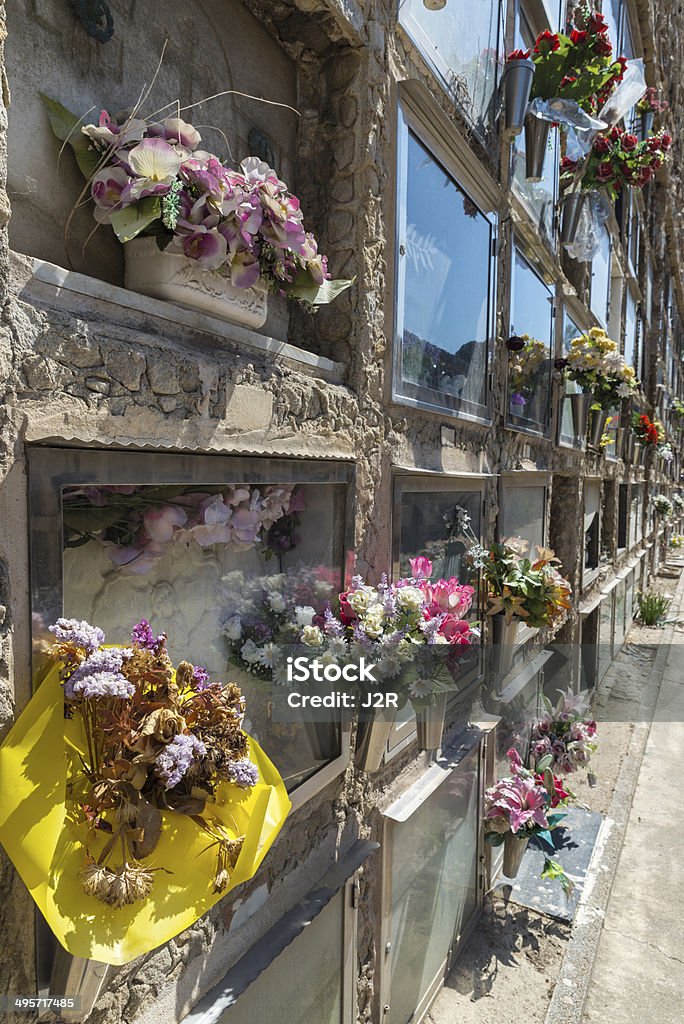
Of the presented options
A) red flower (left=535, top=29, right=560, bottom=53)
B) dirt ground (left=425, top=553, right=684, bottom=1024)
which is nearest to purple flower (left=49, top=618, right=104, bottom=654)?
dirt ground (left=425, top=553, right=684, bottom=1024)

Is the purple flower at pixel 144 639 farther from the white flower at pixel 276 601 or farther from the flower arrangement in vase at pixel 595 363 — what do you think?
the flower arrangement in vase at pixel 595 363

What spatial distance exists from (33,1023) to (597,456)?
6666mm

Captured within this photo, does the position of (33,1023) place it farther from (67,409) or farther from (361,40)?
(361,40)

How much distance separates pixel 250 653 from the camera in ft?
5.98

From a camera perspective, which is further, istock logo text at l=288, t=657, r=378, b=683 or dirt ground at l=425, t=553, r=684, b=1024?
dirt ground at l=425, t=553, r=684, b=1024

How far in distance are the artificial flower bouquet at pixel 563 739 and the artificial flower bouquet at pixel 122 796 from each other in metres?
3.74

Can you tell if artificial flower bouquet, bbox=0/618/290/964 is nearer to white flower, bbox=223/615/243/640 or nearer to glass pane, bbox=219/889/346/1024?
white flower, bbox=223/615/243/640

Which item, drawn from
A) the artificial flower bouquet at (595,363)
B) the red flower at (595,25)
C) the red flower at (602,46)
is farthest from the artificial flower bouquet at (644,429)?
the red flower at (595,25)

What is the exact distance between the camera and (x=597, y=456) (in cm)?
678

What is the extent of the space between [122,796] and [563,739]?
165 inches

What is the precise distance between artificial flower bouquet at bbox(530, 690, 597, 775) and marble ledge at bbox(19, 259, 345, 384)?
3.68m

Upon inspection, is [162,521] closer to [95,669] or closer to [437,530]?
[95,669]

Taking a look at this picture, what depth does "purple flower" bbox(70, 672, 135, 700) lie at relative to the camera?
1024 millimetres

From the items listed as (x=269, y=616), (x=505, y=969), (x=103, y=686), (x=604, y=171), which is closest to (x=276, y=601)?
(x=269, y=616)
